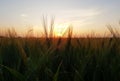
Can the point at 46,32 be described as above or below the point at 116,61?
above

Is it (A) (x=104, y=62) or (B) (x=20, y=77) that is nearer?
(B) (x=20, y=77)

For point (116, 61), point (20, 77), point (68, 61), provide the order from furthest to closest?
1. point (68, 61)
2. point (116, 61)
3. point (20, 77)

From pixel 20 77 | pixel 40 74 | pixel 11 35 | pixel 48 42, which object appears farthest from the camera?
pixel 11 35

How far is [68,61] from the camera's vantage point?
128 centimetres

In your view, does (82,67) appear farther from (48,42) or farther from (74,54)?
(48,42)

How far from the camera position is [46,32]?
4.86 ft

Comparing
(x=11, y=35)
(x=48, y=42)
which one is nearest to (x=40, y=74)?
(x=48, y=42)

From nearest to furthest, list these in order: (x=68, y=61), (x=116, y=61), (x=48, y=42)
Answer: (x=116, y=61), (x=68, y=61), (x=48, y=42)

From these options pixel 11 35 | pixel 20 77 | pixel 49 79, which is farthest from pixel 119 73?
pixel 11 35

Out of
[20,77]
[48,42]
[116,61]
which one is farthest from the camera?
[48,42]

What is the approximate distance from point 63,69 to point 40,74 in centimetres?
21

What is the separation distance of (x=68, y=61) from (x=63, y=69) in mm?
78

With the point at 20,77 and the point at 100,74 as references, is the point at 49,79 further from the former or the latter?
the point at 100,74

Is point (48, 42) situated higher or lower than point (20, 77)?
higher
